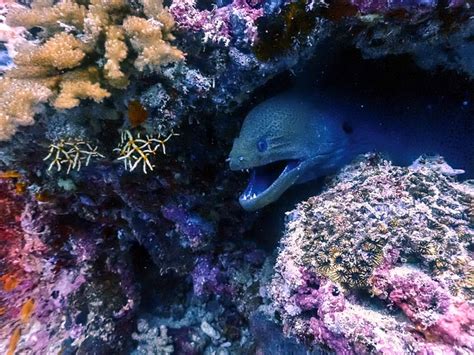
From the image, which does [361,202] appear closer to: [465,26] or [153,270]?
[465,26]

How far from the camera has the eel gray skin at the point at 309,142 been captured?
308cm

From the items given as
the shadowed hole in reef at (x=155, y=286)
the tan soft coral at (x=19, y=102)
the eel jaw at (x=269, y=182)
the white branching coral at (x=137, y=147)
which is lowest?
the shadowed hole in reef at (x=155, y=286)

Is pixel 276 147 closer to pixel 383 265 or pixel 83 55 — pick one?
pixel 383 265

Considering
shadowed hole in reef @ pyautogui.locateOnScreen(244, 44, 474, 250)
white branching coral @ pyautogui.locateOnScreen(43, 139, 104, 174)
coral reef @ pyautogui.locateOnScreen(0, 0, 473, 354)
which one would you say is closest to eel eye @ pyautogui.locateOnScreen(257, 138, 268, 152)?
coral reef @ pyautogui.locateOnScreen(0, 0, 473, 354)

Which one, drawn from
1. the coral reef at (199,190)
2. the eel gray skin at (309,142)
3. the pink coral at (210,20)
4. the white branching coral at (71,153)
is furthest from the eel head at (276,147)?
the white branching coral at (71,153)

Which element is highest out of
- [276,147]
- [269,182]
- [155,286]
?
[276,147]

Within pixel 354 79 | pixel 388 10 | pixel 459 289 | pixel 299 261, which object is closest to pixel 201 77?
pixel 388 10

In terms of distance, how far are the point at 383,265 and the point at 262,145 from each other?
1.36 meters

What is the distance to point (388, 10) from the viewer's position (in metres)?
2.40

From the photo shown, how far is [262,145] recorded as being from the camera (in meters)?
3.05

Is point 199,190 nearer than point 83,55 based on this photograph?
No

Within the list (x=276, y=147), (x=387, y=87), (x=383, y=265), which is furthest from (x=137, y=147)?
(x=387, y=87)

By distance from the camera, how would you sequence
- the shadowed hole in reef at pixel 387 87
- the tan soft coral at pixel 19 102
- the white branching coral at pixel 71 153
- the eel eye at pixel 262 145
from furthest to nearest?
the shadowed hole in reef at pixel 387 87 < the eel eye at pixel 262 145 < the white branching coral at pixel 71 153 < the tan soft coral at pixel 19 102

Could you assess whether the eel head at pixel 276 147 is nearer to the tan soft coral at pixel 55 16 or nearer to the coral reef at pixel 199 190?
the coral reef at pixel 199 190
